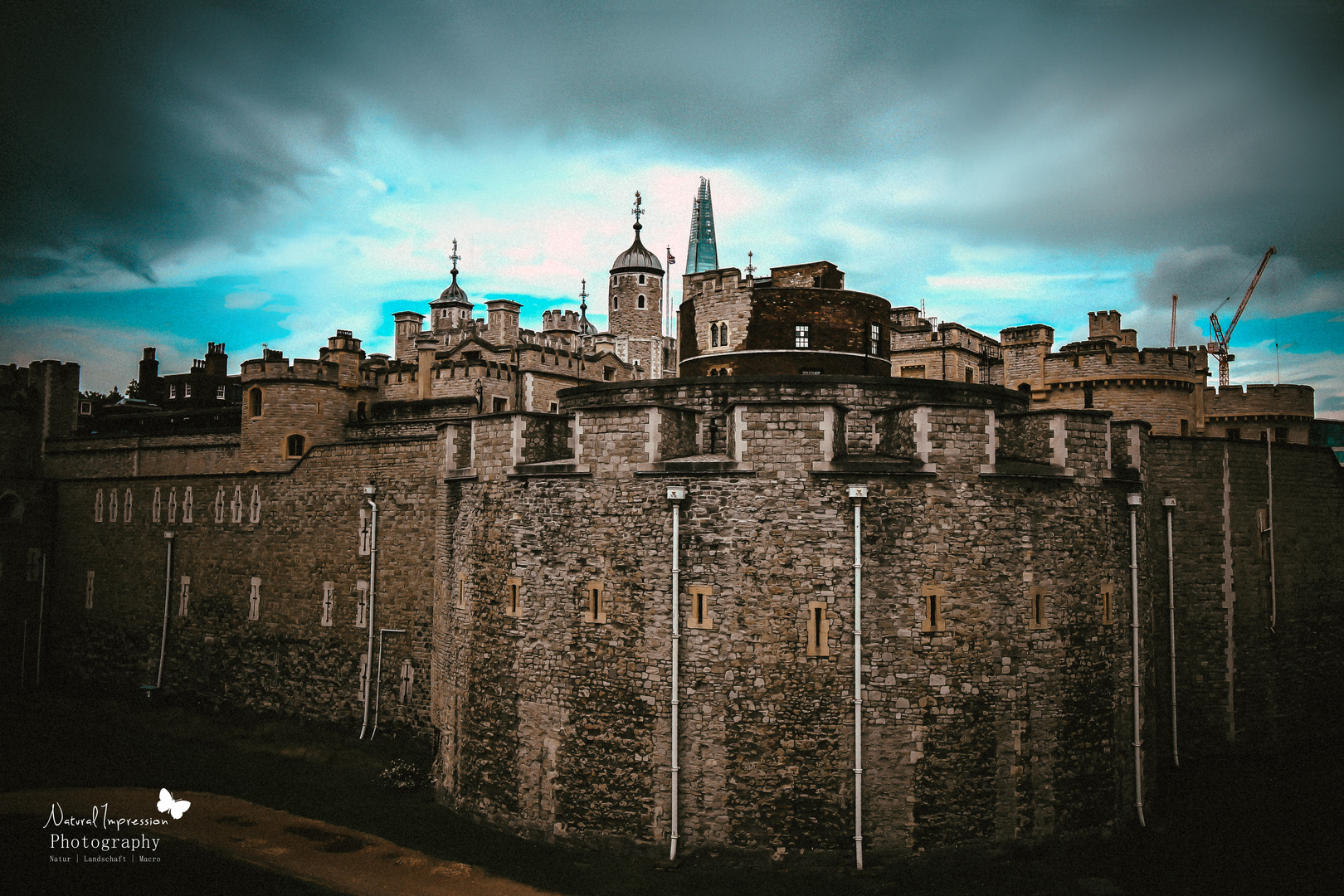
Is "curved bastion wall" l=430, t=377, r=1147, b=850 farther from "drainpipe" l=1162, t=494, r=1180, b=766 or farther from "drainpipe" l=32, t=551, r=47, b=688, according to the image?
"drainpipe" l=32, t=551, r=47, b=688

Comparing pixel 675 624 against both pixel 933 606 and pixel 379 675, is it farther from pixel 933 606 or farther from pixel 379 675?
pixel 379 675

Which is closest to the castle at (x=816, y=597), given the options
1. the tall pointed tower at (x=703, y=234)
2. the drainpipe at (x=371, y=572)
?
the drainpipe at (x=371, y=572)

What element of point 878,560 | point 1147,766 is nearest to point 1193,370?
point 1147,766

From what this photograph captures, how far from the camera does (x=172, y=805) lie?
19.7 metres

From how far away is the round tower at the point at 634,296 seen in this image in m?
66.4

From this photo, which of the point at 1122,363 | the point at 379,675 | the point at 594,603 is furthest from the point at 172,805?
the point at 1122,363

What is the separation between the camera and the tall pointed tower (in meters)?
133

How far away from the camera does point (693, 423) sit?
56.5 ft

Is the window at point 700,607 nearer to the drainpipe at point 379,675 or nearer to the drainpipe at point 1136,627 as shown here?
the drainpipe at point 1136,627

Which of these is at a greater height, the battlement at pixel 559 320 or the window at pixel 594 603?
the battlement at pixel 559 320

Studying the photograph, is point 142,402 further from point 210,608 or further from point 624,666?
point 624,666

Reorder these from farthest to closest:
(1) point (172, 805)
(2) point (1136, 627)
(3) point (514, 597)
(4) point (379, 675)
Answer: (4) point (379, 675)
(1) point (172, 805)
(3) point (514, 597)
(2) point (1136, 627)

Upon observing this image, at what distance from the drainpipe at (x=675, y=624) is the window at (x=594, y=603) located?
1.57 metres

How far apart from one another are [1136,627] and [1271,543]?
33.8 ft
